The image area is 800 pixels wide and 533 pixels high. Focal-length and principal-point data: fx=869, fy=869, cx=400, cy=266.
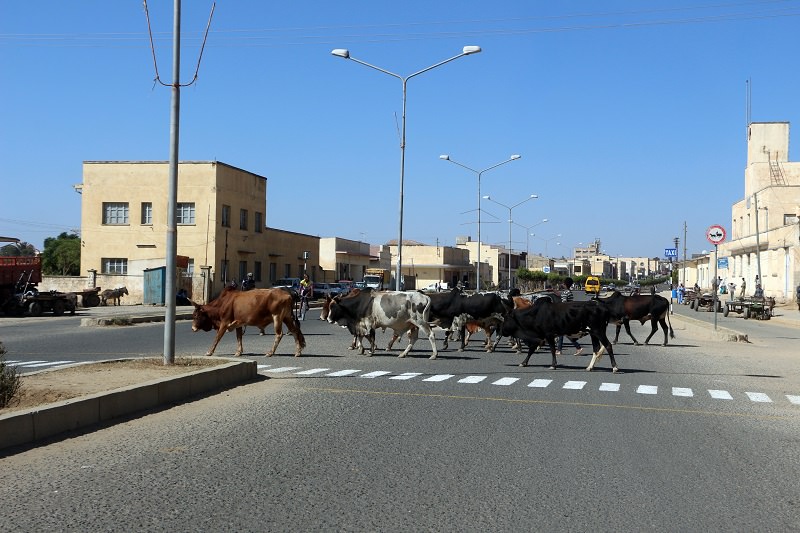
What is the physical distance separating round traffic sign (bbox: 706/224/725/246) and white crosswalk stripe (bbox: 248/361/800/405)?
14.3m

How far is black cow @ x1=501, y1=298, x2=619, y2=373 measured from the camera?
17000mm

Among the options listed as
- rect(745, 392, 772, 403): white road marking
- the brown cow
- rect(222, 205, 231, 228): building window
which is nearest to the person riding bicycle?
the brown cow

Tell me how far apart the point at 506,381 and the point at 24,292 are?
29.2 m

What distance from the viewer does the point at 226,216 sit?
60375 millimetres

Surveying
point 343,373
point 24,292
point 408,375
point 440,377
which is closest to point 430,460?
point 440,377

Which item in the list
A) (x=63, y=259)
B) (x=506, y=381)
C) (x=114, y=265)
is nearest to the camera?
(x=506, y=381)

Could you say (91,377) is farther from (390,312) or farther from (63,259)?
(63,259)

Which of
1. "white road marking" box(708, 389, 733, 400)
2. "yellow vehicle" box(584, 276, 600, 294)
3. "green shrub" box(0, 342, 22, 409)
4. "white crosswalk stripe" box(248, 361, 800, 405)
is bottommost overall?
"white road marking" box(708, 389, 733, 400)

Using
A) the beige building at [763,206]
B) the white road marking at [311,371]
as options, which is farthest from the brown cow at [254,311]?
the beige building at [763,206]

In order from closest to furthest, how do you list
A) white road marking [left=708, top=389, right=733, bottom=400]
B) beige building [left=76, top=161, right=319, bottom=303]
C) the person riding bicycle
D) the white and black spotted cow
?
white road marking [left=708, top=389, right=733, bottom=400]
the white and black spotted cow
the person riding bicycle
beige building [left=76, top=161, right=319, bottom=303]

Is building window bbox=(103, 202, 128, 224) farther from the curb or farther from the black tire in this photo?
the curb

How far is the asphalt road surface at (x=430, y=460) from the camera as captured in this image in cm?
627

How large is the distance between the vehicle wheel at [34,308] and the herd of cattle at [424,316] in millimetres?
20931

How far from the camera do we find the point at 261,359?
18109 mm
